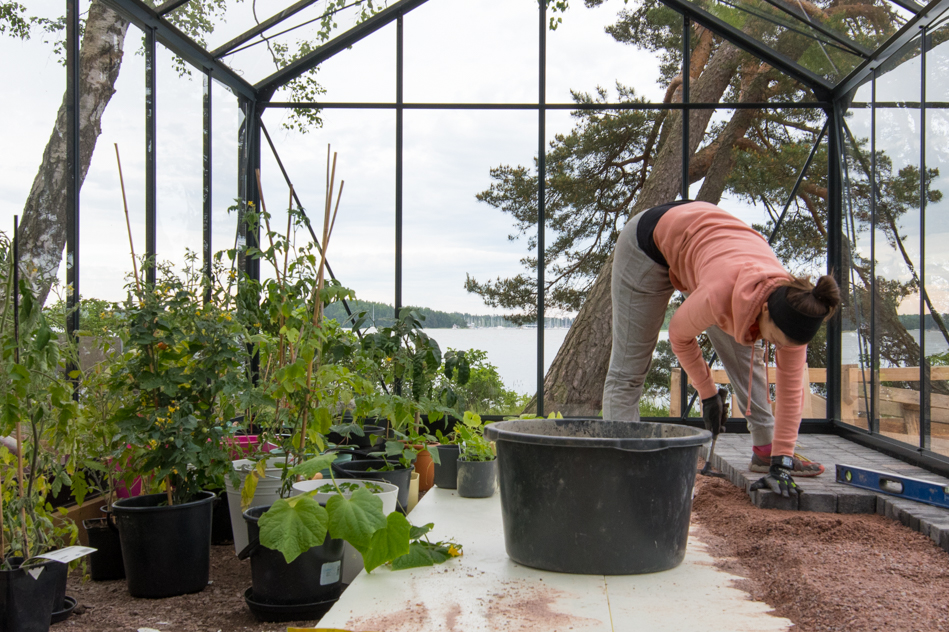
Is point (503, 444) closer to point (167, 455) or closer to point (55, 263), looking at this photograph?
point (167, 455)

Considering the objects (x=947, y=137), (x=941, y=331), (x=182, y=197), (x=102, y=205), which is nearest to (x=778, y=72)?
(x=947, y=137)

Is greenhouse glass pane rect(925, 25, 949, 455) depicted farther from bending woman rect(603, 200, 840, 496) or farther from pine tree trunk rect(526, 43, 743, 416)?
pine tree trunk rect(526, 43, 743, 416)

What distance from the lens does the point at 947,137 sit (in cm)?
303

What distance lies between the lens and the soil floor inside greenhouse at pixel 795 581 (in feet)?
4.90

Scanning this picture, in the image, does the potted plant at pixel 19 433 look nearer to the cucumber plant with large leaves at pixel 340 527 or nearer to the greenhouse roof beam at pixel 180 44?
the cucumber plant with large leaves at pixel 340 527

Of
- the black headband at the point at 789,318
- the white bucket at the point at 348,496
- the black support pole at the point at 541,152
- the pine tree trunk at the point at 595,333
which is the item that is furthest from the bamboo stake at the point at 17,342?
the pine tree trunk at the point at 595,333

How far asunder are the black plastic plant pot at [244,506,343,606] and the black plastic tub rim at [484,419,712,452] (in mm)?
567

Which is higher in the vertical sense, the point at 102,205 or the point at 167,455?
the point at 102,205

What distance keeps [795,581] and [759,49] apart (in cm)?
389

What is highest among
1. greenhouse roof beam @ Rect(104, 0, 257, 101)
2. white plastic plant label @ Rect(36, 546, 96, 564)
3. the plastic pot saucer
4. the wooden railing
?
greenhouse roof beam @ Rect(104, 0, 257, 101)

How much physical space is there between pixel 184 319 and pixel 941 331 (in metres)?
3.11

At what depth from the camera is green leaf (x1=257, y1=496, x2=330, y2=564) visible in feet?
5.26

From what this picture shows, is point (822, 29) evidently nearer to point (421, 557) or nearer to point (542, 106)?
point (542, 106)

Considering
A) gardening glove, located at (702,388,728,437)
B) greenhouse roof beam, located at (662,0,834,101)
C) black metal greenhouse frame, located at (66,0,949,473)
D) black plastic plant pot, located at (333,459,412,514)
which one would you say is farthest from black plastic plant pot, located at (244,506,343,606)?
greenhouse roof beam, located at (662,0,834,101)
